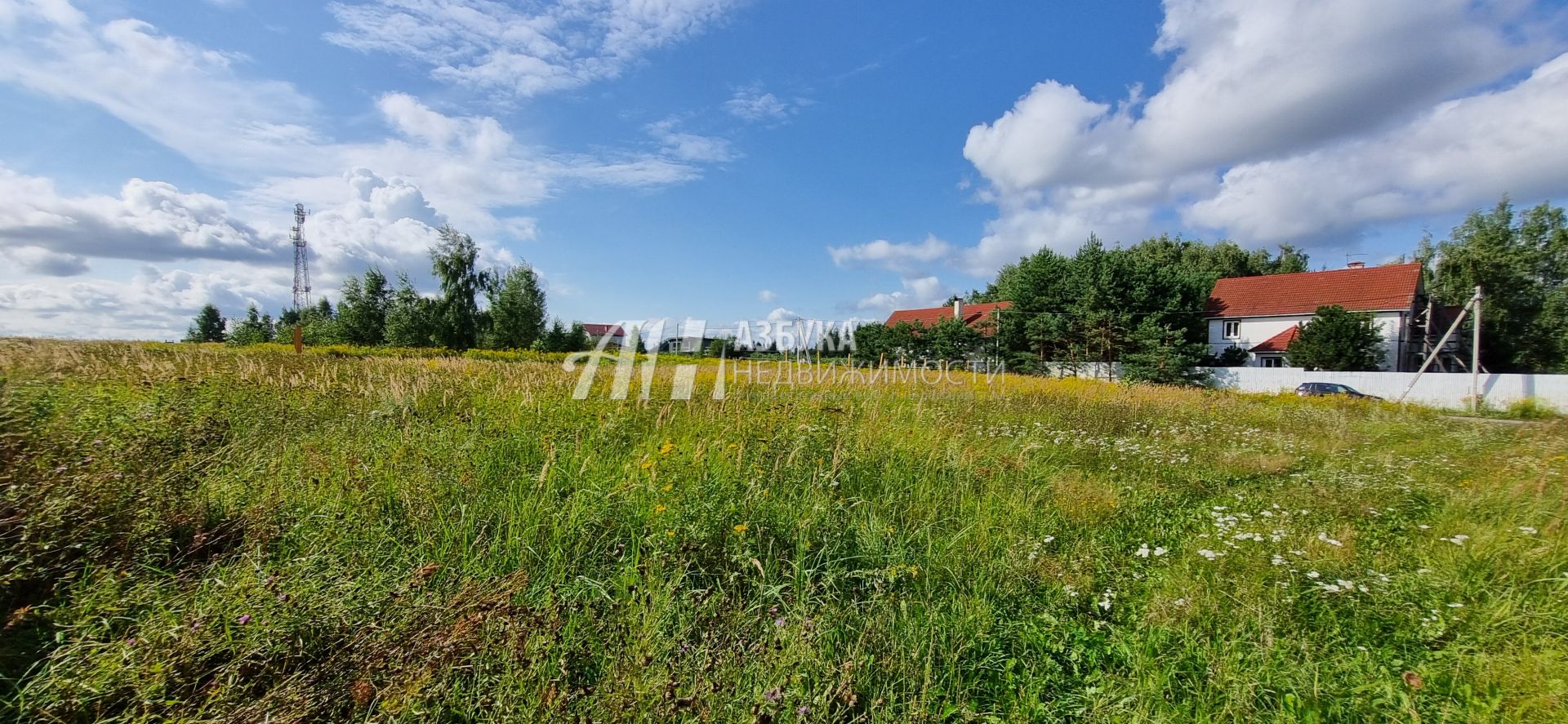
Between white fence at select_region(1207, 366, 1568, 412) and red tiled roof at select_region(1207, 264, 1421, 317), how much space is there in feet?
33.9

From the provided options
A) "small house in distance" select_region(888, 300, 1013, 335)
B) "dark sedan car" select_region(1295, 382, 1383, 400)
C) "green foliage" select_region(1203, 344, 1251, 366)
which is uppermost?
"small house in distance" select_region(888, 300, 1013, 335)

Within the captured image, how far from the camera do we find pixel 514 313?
101 ft

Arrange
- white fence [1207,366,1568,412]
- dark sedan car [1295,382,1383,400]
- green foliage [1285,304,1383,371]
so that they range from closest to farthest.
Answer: white fence [1207,366,1568,412] < dark sedan car [1295,382,1383,400] < green foliage [1285,304,1383,371]

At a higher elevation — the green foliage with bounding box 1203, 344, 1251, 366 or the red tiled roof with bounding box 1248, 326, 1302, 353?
the red tiled roof with bounding box 1248, 326, 1302, 353

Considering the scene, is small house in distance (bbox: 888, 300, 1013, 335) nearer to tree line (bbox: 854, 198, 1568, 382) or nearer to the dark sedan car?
tree line (bbox: 854, 198, 1568, 382)

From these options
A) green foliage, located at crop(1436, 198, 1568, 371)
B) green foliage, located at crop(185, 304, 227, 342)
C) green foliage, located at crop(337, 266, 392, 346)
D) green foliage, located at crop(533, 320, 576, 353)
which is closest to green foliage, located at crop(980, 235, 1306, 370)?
green foliage, located at crop(1436, 198, 1568, 371)

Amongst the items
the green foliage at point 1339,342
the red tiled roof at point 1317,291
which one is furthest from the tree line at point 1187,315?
the red tiled roof at point 1317,291

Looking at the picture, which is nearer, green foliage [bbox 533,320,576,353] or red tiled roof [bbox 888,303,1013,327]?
green foliage [bbox 533,320,576,353]

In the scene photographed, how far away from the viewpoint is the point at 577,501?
2.80 m

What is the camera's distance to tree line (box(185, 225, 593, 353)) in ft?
100

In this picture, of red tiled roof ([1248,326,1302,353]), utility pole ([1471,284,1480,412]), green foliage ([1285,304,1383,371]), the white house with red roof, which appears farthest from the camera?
red tiled roof ([1248,326,1302,353])

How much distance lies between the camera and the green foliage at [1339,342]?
2369 centimetres

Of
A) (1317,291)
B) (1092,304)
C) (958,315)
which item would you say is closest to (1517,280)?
(1317,291)

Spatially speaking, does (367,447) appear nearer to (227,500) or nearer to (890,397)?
(227,500)
